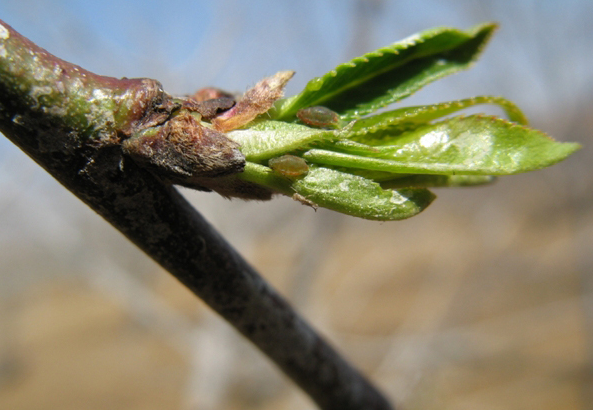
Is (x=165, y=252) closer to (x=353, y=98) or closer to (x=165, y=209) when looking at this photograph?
(x=165, y=209)

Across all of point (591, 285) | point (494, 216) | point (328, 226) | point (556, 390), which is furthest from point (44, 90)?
point (556, 390)

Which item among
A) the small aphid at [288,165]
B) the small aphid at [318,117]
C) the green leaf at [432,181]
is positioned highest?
the green leaf at [432,181]

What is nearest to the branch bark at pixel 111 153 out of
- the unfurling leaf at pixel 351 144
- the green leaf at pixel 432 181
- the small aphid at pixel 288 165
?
the unfurling leaf at pixel 351 144

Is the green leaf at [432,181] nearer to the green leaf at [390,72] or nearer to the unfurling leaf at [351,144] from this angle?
the unfurling leaf at [351,144]

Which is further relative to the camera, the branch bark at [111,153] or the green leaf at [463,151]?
the green leaf at [463,151]

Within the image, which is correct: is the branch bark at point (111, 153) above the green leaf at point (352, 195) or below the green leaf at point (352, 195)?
below

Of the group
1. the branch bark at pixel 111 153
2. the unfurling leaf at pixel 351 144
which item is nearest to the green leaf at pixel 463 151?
the unfurling leaf at pixel 351 144

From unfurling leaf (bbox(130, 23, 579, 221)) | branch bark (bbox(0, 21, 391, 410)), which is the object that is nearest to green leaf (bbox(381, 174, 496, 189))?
unfurling leaf (bbox(130, 23, 579, 221))

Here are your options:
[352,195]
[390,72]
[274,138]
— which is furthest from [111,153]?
[390,72]

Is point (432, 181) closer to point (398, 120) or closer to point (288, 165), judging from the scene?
point (398, 120)
